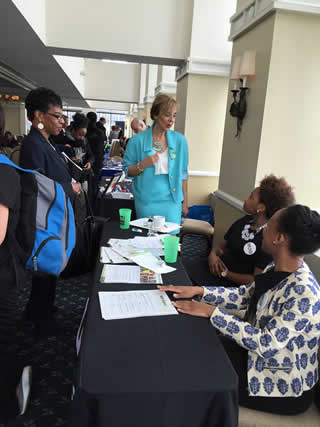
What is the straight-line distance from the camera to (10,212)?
1251 mm

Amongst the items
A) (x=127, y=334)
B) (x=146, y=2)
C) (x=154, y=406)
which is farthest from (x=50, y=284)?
(x=146, y=2)

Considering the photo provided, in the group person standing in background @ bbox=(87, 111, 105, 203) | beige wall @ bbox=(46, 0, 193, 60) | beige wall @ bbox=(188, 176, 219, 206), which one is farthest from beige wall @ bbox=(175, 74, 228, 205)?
person standing in background @ bbox=(87, 111, 105, 203)

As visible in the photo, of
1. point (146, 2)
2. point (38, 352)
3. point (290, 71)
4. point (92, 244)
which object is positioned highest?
point (146, 2)

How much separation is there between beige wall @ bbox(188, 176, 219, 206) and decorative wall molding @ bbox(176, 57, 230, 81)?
150 centimetres

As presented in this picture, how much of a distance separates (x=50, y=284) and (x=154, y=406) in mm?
1420

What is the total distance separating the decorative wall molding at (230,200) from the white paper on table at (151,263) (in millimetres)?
1516

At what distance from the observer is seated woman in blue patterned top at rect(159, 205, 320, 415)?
1042mm

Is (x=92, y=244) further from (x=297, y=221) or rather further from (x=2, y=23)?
(x=2, y=23)

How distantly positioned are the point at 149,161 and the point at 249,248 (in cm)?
84

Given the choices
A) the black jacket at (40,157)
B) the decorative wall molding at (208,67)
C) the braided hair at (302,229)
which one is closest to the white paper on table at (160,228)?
the black jacket at (40,157)

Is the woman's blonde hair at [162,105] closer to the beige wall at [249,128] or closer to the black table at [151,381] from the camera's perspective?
the beige wall at [249,128]

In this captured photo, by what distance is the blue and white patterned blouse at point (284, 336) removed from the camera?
1034 millimetres

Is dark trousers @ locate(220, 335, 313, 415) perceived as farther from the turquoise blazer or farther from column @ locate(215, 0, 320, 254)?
column @ locate(215, 0, 320, 254)

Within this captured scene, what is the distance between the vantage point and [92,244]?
214cm
